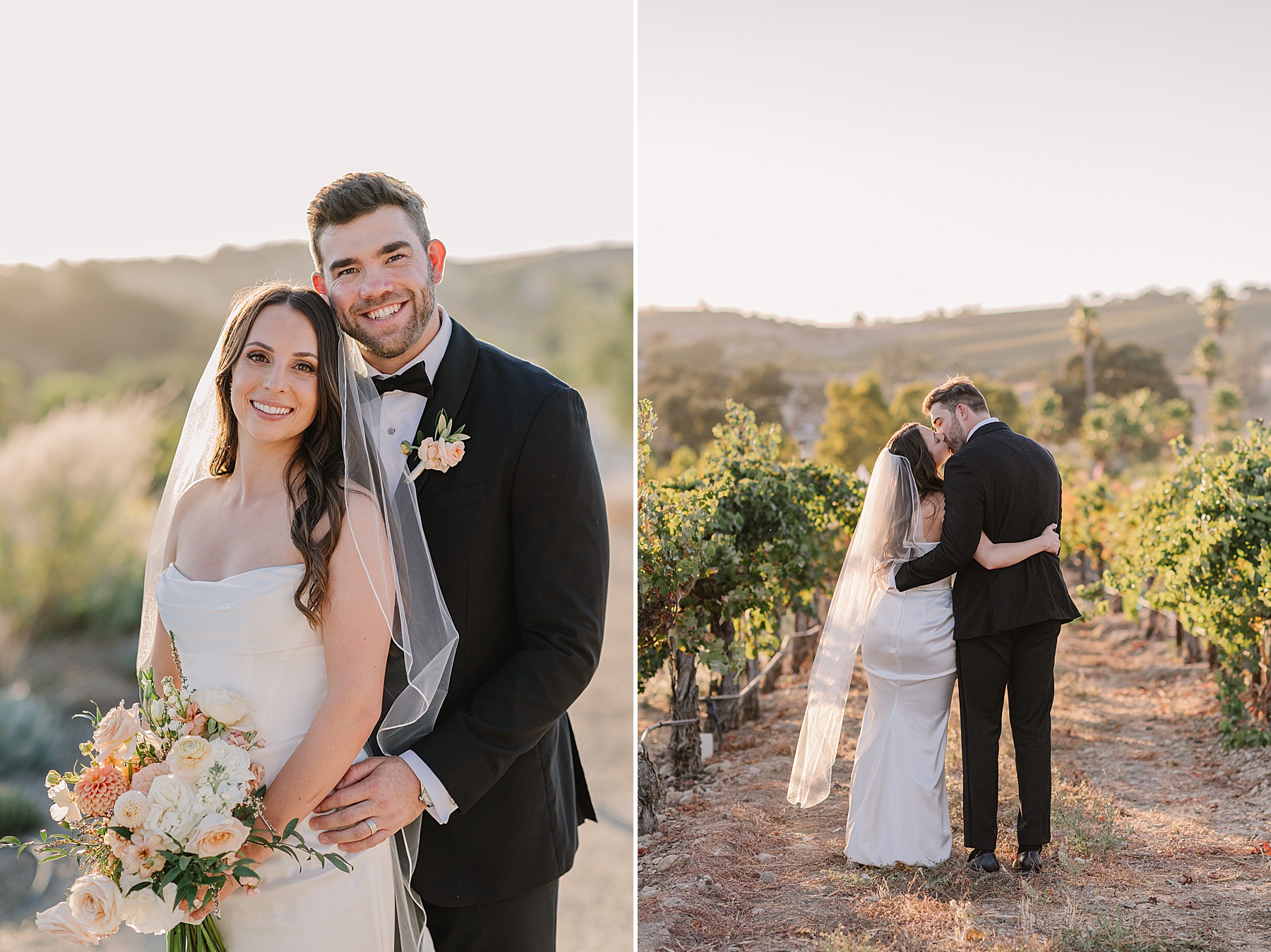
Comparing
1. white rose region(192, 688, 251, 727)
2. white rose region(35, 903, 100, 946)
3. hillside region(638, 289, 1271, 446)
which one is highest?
hillside region(638, 289, 1271, 446)

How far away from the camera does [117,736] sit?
67.3 inches

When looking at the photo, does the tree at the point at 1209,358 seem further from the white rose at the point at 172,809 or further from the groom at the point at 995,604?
the white rose at the point at 172,809

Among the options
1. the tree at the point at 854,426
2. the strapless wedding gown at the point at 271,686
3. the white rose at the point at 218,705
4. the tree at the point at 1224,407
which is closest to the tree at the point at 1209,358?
the tree at the point at 1224,407

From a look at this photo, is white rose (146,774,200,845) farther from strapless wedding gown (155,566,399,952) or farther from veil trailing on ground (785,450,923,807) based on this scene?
veil trailing on ground (785,450,923,807)

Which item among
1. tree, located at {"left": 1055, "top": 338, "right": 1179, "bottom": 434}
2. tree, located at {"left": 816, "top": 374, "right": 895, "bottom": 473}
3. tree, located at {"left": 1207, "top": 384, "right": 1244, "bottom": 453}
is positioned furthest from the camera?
tree, located at {"left": 1055, "top": 338, "right": 1179, "bottom": 434}

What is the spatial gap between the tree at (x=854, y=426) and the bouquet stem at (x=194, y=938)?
2869 millimetres

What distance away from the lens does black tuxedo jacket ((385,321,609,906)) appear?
181 centimetres

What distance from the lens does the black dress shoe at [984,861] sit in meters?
3.24

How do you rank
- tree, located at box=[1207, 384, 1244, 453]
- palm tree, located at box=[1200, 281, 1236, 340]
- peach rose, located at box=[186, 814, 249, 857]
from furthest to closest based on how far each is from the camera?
palm tree, located at box=[1200, 281, 1236, 340], tree, located at box=[1207, 384, 1244, 453], peach rose, located at box=[186, 814, 249, 857]

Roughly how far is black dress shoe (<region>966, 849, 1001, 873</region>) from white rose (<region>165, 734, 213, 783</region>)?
8.60 ft

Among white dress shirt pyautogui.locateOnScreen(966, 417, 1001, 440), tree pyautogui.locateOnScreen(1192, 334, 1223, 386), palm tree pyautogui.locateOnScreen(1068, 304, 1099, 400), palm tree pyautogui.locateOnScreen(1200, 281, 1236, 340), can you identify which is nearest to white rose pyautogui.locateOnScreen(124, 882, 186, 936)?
white dress shirt pyautogui.locateOnScreen(966, 417, 1001, 440)

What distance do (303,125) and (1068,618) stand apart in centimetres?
1764

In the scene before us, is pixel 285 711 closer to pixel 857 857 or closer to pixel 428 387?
pixel 428 387

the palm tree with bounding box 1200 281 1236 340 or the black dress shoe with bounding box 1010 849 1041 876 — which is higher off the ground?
the palm tree with bounding box 1200 281 1236 340
